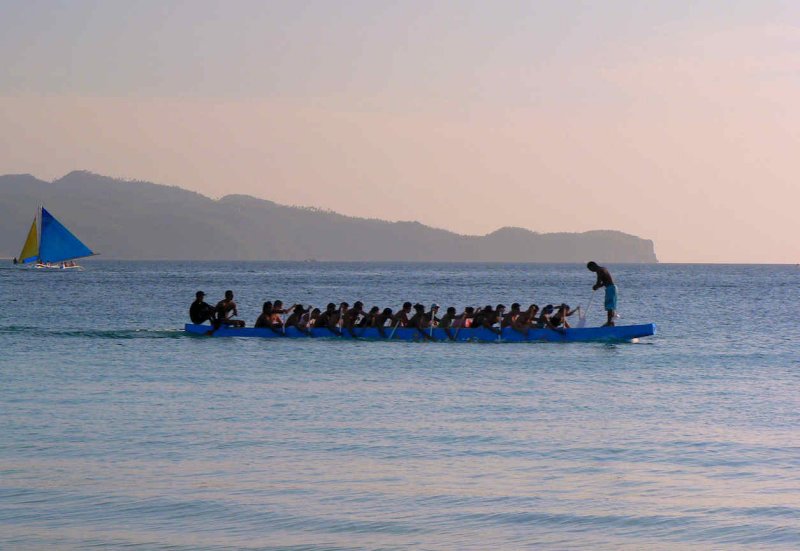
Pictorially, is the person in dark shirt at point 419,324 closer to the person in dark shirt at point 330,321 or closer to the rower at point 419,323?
the rower at point 419,323

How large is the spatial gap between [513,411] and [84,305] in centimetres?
4481

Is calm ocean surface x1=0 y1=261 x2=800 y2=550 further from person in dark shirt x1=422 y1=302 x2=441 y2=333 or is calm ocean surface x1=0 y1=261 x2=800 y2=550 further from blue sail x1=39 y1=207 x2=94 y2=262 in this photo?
blue sail x1=39 y1=207 x2=94 y2=262

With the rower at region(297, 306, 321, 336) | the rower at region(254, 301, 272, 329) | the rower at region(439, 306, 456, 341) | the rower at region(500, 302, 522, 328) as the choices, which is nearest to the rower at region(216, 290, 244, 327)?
the rower at region(254, 301, 272, 329)

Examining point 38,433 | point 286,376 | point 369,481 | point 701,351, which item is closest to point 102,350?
point 286,376

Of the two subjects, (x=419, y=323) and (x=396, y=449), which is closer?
(x=396, y=449)

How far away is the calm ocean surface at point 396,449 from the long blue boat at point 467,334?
3.55 ft

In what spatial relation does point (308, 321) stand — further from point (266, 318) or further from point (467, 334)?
point (467, 334)

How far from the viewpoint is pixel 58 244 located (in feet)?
324

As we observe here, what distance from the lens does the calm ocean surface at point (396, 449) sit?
10953mm

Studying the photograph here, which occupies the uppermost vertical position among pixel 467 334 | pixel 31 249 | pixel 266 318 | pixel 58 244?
pixel 31 249

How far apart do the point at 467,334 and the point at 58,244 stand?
2925 inches

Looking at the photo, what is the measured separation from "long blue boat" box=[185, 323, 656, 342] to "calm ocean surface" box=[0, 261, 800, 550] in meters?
1.08

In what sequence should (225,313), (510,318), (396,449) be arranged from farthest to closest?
(225,313), (510,318), (396,449)

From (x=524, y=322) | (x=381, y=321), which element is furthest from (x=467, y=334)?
(x=381, y=321)
